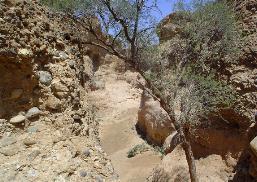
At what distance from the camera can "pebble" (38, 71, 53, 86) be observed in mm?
4305

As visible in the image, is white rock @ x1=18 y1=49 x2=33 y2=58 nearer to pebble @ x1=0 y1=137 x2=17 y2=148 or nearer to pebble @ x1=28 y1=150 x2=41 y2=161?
pebble @ x1=0 y1=137 x2=17 y2=148

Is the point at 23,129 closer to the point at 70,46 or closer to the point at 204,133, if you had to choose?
the point at 70,46

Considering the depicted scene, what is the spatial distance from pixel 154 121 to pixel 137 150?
1.51 metres

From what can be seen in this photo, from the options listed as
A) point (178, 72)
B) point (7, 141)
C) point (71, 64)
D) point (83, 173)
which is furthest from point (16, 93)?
point (178, 72)

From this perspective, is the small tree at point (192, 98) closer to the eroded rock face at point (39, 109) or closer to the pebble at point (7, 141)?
the eroded rock face at point (39, 109)

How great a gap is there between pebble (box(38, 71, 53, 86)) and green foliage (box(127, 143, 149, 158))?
1333 centimetres

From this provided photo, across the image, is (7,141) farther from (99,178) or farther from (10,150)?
(99,178)

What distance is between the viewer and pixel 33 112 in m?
4.16

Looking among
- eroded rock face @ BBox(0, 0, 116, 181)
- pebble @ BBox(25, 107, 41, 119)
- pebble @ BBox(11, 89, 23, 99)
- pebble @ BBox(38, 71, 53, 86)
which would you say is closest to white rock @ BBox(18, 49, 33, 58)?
eroded rock face @ BBox(0, 0, 116, 181)

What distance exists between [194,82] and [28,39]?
875 cm

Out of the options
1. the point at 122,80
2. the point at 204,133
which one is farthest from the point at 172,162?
the point at 122,80

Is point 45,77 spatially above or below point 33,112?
above

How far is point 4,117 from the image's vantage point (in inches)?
157

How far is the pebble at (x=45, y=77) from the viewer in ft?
14.1
